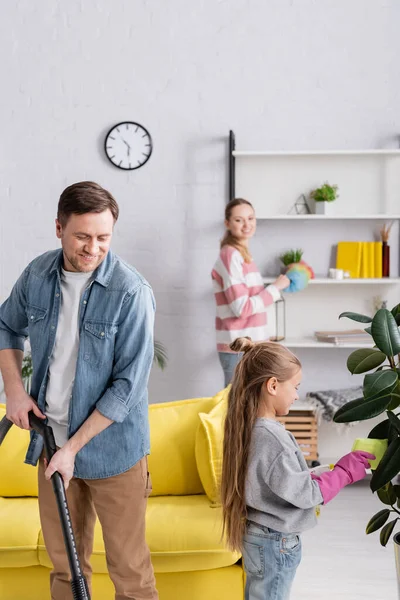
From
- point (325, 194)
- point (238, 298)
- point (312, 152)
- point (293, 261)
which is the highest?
point (312, 152)

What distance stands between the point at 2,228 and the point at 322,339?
2.06 meters

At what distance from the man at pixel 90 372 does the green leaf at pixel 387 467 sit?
0.62 metres

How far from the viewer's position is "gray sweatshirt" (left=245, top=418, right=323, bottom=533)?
2.00 m

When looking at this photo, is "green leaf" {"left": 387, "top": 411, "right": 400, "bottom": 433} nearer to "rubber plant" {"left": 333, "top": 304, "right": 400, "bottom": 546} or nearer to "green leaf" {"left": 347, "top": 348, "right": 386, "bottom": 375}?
"rubber plant" {"left": 333, "top": 304, "right": 400, "bottom": 546}

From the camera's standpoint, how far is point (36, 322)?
→ 2045mm

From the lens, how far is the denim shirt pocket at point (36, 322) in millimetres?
2031

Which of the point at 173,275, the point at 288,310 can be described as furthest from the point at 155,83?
the point at 288,310

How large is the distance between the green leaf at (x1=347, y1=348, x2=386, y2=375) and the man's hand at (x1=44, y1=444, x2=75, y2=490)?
0.85 metres

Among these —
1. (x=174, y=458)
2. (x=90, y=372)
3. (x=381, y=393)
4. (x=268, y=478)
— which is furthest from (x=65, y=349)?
(x=174, y=458)

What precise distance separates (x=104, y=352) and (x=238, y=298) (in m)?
2.28

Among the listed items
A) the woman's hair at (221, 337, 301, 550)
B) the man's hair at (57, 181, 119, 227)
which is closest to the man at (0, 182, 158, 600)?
the man's hair at (57, 181, 119, 227)

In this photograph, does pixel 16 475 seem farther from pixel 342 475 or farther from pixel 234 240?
pixel 234 240

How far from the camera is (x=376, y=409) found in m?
2.16

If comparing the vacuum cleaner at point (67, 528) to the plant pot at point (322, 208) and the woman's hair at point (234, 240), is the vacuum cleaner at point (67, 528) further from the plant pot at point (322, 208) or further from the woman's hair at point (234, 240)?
the plant pot at point (322, 208)
